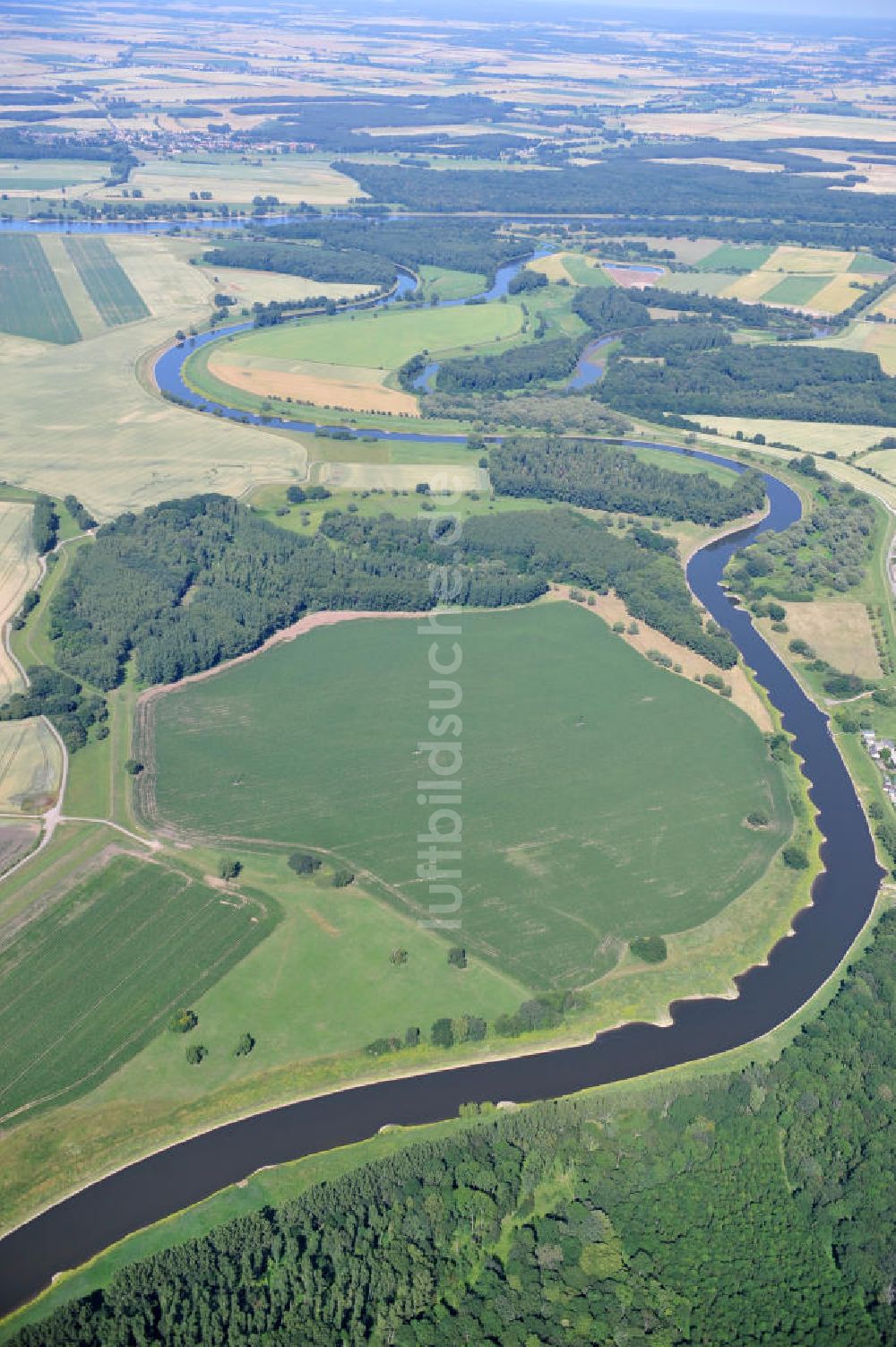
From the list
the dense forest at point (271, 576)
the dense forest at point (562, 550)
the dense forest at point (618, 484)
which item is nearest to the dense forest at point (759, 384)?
the dense forest at point (618, 484)

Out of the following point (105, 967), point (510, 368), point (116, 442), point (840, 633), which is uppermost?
point (510, 368)

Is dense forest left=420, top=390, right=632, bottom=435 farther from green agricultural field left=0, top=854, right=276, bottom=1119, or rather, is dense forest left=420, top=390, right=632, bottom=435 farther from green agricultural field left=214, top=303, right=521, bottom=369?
green agricultural field left=0, top=854, right=276, bottom=1119

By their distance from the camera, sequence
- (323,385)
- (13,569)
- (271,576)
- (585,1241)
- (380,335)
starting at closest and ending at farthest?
(585,1241), (271,576), (13,569), (323,385), (380,335)

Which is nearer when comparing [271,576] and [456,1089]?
[456,1089]

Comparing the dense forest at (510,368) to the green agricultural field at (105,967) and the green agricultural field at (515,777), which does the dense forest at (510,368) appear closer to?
the green agricultural field at (515,777)

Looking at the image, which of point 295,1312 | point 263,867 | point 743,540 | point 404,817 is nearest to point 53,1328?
point 295,1312

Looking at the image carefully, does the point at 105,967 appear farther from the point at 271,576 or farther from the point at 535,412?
the point at 535,412

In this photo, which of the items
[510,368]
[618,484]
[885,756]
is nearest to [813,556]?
[618,484]

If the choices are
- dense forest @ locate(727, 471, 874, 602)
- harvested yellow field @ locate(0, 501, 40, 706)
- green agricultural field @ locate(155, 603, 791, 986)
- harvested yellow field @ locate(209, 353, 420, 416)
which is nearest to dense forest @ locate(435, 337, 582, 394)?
harvested yellow field @ locate(209, 353, 420, 416)
